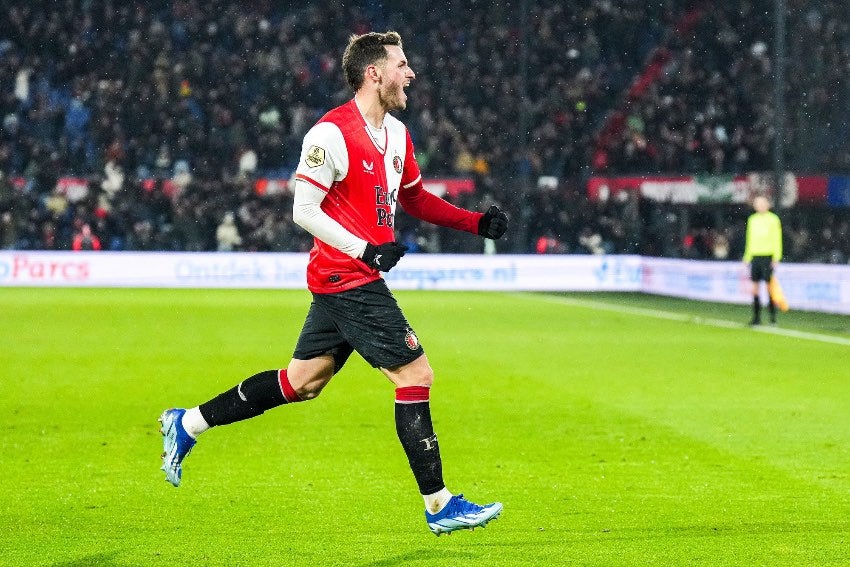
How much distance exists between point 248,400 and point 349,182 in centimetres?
119

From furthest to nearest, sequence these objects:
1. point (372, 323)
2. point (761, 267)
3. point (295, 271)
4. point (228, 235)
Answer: point (228, 235), point (295, 271), point (761, 267), point (372, 323)

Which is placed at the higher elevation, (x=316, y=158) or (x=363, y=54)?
(x=363, y=54)

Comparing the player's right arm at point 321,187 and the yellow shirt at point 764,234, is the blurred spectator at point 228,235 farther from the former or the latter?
the player's right arm at point 321,187

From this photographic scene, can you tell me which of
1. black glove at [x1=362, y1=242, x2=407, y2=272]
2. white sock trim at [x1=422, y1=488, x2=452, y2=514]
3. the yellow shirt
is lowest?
the yellow shirt

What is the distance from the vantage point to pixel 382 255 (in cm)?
576

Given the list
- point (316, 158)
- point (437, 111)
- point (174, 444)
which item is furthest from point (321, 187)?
point (437, 111)

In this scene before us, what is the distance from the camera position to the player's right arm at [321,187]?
5.83m

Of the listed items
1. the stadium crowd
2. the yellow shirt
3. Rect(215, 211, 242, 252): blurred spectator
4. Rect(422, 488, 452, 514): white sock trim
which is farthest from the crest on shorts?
Rect(215, 211, 242, 252): blurred spectator

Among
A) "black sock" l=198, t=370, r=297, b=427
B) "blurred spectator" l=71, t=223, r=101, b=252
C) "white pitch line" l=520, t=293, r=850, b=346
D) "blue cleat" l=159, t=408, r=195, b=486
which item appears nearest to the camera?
"black sock" l=198, t=370, r=297, b=427

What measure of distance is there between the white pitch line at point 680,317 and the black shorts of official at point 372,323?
1231cm

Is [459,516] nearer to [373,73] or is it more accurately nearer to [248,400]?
[248,400]

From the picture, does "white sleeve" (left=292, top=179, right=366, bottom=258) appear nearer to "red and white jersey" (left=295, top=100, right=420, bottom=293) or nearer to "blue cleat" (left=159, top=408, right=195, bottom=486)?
"red and white jersey" (left=295, top=100, right=420, bottom=293)

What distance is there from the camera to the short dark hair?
6098 millimetres

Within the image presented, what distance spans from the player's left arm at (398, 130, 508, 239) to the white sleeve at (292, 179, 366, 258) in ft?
2.11
